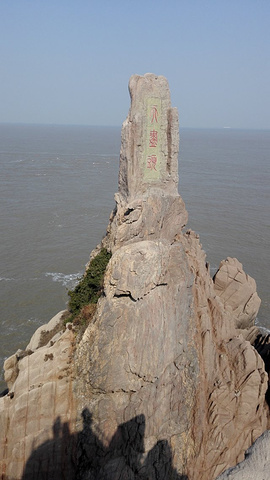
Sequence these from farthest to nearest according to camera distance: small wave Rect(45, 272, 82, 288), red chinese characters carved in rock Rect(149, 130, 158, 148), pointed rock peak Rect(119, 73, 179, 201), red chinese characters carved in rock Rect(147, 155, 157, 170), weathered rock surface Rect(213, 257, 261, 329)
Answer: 1. small wave Rect(45, 272, 82, 288)
2. weathered rock surface Rect(213, 257, 261, 329)
3. red chinese characters carved in rock Rect(147, 155, 157, 170)
4. red chinese characters carved in rock Rect(149, 130, 158, 148)
5. pointed rock peak Rect(119, 73, 179, 201)

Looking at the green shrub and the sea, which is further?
the sea

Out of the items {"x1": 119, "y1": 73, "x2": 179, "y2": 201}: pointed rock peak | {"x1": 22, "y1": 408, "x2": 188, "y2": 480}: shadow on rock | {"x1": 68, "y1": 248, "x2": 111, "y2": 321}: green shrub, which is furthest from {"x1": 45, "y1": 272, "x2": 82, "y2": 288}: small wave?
{"x1": 22, "y1": 408, "x2": 188, "y2": 480}: shadow on rock

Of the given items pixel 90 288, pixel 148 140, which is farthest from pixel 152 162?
pixel 90 288

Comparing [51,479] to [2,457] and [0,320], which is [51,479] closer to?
[2,457]

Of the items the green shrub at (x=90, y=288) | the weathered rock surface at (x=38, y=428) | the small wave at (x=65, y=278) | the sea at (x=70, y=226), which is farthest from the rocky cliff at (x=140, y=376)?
the small wave at (x=65, y=278)

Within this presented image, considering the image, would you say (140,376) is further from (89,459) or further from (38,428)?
(38,428)

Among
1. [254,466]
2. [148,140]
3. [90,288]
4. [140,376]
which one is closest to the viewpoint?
[254,466]

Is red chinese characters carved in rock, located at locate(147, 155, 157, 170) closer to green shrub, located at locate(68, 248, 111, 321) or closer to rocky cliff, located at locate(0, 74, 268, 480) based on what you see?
rocky cliff, located at locate(0, 74, 268, 480)
